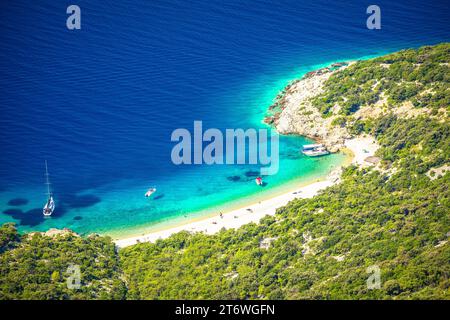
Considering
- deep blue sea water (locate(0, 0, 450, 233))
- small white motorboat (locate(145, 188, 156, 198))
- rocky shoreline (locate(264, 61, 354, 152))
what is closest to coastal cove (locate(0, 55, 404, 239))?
deep blue sea water (locate(0, 0, 450, 233))

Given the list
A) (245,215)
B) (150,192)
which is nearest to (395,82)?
(245,215)

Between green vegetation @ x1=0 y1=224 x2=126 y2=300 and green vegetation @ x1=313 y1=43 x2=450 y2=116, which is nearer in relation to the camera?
green vegetation @ x1=0 y1=224 x2=126 y2=300

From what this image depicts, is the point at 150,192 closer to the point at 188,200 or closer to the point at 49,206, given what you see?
the point at 188,200

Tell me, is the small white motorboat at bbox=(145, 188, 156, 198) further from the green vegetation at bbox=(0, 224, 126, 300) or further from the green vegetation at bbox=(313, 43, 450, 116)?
the green vegetation at bbox=(313, 43, 450, 116)

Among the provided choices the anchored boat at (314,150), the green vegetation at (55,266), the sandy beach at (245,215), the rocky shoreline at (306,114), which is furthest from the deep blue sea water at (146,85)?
the green vegetation at (55,266)

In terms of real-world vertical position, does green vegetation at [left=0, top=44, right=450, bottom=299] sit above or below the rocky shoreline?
below
